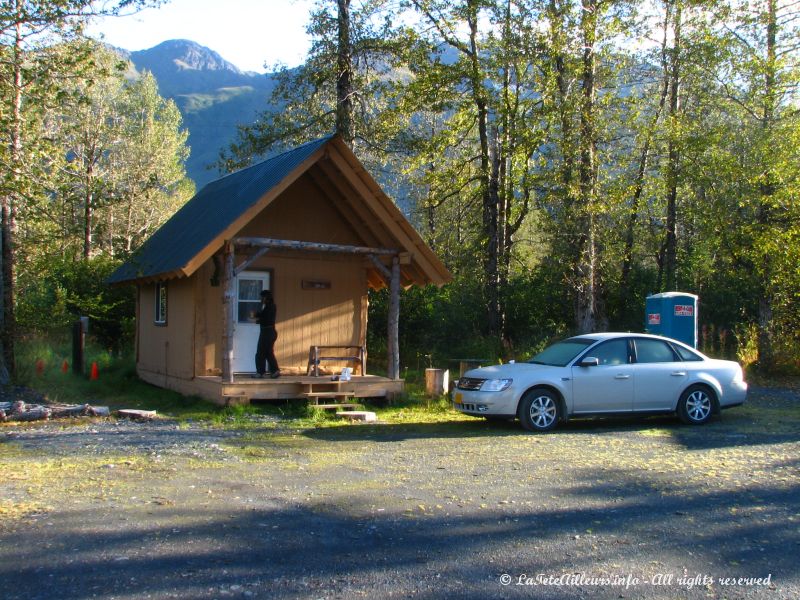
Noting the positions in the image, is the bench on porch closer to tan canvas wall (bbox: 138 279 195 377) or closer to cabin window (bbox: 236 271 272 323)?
cabin window (bbox: 236 271 272 323)

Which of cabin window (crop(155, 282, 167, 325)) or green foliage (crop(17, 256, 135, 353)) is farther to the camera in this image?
green foliage (crop(17, 256, 135, 353))

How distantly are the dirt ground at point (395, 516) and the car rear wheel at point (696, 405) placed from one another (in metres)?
1.14

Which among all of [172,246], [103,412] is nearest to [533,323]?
[172,246]

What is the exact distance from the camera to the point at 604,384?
11.8 meters

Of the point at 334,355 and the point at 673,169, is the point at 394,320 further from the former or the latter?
the point at 673,169

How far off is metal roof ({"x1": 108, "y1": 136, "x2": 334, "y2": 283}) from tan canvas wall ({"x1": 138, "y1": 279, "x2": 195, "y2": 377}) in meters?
0.69

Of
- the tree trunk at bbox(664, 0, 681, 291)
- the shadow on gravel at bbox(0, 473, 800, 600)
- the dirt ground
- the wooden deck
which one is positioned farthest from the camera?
the tree trunk at bbox(664, 0, 681, 291)

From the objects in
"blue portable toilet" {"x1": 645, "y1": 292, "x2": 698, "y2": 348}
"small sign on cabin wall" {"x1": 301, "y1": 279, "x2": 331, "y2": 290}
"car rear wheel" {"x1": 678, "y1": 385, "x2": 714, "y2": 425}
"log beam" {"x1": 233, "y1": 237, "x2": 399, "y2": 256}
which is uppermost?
"log beam" {"x1": 233, "y1": 237, "x2": 399, "y2": 256}

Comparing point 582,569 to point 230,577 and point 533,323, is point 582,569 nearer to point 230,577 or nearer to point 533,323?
point 230,577

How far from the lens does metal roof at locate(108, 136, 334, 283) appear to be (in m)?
13.7

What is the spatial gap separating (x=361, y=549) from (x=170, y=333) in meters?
11.6

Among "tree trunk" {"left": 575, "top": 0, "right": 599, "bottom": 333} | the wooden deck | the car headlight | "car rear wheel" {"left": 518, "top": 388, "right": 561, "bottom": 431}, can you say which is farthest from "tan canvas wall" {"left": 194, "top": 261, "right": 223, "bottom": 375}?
"tree trunk" {"left": 575, "top": 0, "right": 599, "bottom": 333}

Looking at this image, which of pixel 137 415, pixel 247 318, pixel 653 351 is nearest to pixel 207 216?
pixel 247 318

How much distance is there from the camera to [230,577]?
5.02 meters
